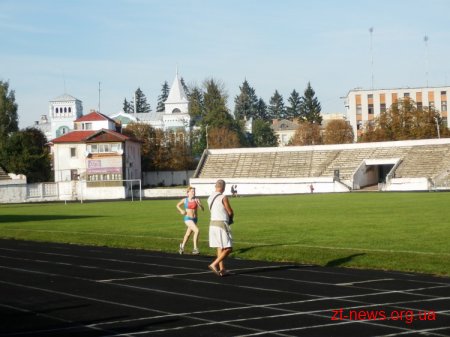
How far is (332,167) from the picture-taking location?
3935 inches

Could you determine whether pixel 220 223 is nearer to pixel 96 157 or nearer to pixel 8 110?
pixel 96 157

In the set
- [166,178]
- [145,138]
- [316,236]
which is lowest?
[316,236]

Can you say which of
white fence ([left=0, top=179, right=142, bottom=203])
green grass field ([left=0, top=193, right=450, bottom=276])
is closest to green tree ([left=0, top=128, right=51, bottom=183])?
white fence ([left=0, top=179, right=142, bottom=203])

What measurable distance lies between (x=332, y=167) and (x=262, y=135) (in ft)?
240

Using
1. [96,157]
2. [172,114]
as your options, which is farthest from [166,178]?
[172,114]

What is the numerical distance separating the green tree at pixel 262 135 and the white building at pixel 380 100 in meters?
20.2

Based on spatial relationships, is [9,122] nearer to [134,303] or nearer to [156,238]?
[156,238]

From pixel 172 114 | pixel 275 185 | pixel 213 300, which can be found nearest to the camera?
pixel 213 300

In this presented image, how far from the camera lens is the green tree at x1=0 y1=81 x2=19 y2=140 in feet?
385

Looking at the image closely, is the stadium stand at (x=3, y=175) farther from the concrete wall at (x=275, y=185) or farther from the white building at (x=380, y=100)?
the white building at (x=380, y=100)

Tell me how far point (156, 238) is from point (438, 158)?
70.5m

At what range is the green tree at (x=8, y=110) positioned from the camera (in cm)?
11725

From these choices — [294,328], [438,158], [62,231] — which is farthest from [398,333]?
[438,158]

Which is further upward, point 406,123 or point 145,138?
point 406,123
